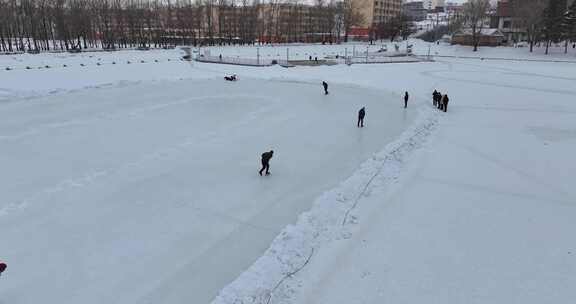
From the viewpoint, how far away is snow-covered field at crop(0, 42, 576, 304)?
5555 millimetres

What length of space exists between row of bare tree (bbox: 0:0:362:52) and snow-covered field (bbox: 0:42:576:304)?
147ft

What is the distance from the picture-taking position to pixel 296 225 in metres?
7.23

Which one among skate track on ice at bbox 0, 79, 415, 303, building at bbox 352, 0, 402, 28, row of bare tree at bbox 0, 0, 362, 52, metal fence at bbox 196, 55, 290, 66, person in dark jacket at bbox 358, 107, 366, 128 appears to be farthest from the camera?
building at bbox 352, 0, 402, 28

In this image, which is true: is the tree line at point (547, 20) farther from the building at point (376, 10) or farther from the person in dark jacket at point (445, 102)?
the person in dark jacket at point (445, 102)

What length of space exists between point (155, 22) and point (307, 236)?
70.3m

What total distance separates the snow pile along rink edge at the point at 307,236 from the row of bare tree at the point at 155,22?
5153 cm

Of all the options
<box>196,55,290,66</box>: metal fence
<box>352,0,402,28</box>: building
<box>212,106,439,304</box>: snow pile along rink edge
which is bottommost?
<box>212,106,439,304</box>: snow pile along rink edge

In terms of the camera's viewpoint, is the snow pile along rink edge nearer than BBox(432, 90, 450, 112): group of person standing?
Yes

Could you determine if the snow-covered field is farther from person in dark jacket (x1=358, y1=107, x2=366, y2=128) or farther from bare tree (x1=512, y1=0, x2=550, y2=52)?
bare tree (x1=512, y1=0, x2=550, y2=52)

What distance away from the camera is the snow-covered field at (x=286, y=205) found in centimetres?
555

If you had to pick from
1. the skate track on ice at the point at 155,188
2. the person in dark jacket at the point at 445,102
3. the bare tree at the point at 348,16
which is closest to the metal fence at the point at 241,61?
the skate track on ice at the point at 155,188

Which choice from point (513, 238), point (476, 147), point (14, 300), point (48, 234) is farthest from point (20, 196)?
point (476, 147)

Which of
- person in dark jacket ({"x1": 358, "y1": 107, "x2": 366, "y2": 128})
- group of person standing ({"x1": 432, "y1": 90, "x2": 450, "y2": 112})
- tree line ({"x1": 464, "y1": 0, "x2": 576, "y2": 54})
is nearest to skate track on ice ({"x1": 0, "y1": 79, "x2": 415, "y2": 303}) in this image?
person in dark jacket ({"x1": 358, "y1": 107, "x2": 366, "y2": 128})

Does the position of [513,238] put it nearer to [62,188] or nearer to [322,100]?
[62,188]
